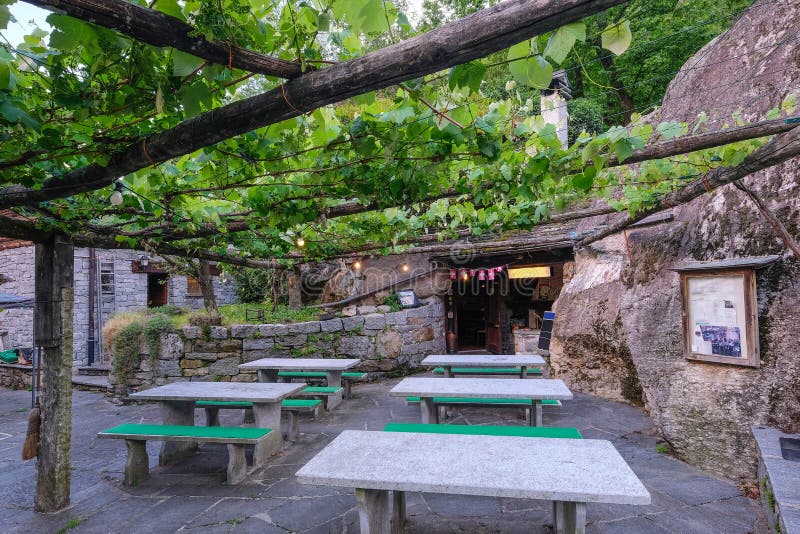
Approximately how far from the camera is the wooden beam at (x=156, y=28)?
1068 mm

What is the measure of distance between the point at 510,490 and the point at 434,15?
13002 mm

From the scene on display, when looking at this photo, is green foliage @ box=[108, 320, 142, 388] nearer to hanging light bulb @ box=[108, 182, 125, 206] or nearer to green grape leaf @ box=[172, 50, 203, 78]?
hanging light bulb @ box=[108, 182, 125, 206]

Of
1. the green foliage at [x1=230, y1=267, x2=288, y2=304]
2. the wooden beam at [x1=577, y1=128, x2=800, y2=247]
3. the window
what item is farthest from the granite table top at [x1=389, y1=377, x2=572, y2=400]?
the window

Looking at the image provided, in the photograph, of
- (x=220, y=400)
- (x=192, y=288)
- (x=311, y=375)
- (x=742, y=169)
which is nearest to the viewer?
(x=742, y=169)

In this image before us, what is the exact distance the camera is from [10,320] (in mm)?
10656

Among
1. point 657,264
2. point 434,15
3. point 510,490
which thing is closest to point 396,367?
point 657,264

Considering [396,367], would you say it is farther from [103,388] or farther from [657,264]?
[103,388]

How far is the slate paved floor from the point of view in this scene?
280cm

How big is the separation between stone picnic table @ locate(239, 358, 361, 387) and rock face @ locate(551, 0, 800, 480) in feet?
12.5

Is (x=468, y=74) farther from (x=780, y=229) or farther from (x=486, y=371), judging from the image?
(x=486, y=371)

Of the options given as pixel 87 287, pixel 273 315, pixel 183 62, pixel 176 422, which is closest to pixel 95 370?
pixel 87 287

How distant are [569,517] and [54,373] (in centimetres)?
402

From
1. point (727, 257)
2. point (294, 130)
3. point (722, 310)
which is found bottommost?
point (722, 310)

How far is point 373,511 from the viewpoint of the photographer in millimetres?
2348
